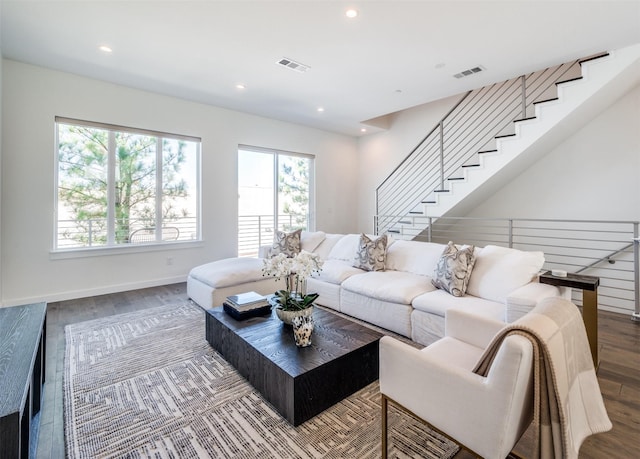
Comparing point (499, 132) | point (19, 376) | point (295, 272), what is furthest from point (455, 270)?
point (499, 132)

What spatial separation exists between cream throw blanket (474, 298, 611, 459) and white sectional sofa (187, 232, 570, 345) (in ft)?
2.86

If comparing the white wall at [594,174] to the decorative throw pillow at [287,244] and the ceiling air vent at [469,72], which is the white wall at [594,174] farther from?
the decorative throw pillow at [287,244]

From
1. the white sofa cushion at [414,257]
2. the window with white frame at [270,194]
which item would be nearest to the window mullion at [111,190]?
the window with white frame at [270,194]

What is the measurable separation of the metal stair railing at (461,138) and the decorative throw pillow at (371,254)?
6.33 ft

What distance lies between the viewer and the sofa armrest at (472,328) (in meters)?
1.64

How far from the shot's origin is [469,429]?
3.68ft

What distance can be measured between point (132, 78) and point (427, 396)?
467cm

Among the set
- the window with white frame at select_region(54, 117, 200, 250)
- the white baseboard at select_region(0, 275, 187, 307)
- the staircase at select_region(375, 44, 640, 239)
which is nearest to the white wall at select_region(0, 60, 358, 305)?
the white baseboard at select_region(0, 275, 187, 307)

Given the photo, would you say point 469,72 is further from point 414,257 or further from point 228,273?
point 228,273

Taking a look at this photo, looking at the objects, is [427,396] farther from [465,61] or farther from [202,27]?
[465,61]

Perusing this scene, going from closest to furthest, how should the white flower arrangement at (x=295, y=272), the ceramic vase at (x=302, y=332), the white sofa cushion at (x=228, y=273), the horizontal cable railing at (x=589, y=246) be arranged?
the ceramic vase at (x=302, y=332) < the white flower arrangement at (x=295, y=272) < the white sofa cushion at (x=228, y=273) < the horizontal cable railing at (x=589, y=246)

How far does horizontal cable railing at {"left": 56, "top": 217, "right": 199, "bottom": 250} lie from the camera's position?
154 inches

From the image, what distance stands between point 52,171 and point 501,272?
505 centimetres

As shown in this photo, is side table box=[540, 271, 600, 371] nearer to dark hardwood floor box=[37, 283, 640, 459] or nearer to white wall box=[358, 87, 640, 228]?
dark hardwood floor box=[37, 283, 640, 459]
